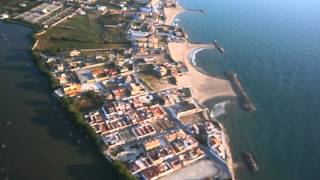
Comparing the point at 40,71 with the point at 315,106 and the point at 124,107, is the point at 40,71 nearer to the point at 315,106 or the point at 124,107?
the point at 124,107

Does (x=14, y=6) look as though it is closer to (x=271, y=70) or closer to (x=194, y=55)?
(x=194, y=55)

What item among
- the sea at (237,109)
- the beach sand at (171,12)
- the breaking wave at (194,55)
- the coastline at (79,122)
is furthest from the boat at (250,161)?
the beach sand at (171,12)

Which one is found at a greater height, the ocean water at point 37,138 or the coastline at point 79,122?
the coastline at point 79,122

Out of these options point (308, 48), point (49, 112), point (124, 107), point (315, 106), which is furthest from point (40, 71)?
point (308, 48)

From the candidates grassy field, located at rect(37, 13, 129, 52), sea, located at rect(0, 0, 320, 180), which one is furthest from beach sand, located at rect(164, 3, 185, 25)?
grassy field, located at rect(37, 13, 129, 52)

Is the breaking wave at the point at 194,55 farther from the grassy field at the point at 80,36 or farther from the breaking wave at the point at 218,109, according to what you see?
the breaking wave at the point at 218,109

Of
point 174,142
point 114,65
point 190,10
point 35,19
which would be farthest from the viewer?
point 190,10
